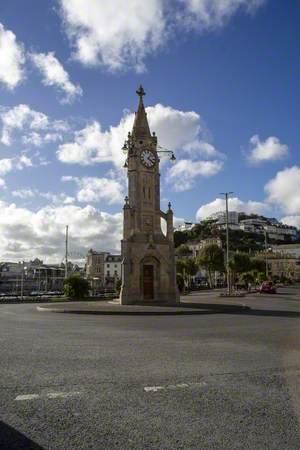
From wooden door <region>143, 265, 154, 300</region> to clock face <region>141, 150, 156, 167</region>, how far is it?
9825mm

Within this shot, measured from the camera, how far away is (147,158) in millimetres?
37594

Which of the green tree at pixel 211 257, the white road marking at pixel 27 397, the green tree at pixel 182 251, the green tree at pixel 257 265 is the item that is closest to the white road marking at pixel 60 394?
the white road marking at pixel 27 397

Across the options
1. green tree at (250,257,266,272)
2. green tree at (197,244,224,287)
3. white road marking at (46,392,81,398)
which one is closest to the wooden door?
white road marking at (46,392,81,398)

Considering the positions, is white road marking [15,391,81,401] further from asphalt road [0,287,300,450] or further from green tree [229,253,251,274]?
green tree [229,253,251,274]

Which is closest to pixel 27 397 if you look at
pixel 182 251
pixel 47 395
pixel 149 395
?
pixel 47 395

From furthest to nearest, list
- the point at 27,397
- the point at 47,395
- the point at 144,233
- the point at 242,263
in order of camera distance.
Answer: the point at 242,263
the point at 144,233
the point at 47,395
the point at 27,397

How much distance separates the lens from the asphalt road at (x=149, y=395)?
468cm

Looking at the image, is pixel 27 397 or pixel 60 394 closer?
pixel 27 397

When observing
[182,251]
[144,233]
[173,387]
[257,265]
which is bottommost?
[173,387]

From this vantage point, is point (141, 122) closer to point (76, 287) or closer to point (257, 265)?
point (76, 287)

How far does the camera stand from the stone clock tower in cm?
3416

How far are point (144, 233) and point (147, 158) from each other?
741 cm

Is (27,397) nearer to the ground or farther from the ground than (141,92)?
nearer to the ground

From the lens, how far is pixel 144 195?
37.0 meters
